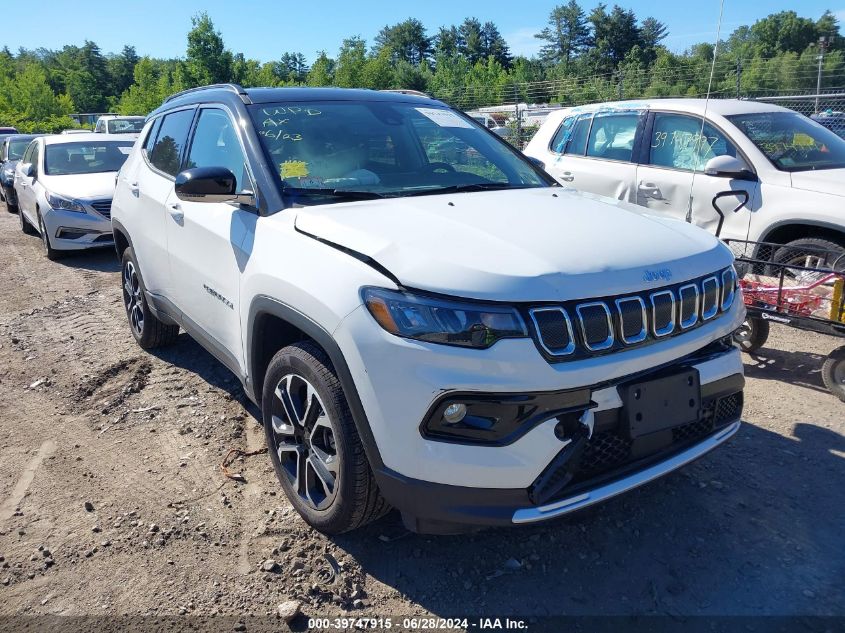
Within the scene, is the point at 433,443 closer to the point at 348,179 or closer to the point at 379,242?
the point at 379,242

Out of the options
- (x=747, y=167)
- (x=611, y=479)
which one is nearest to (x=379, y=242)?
(x=611, y=479)

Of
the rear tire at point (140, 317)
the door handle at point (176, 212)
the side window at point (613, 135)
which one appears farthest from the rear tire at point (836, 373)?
the rear tire at point (140, 317)

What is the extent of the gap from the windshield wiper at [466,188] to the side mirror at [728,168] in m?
2.48

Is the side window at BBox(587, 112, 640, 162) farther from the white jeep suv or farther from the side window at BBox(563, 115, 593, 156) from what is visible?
the white jeep suv

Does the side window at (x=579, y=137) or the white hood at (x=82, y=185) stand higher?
the side window at (x=579, y=137)

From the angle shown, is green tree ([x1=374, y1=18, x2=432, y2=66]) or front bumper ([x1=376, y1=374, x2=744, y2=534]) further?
green tree ([x1=374, y1=18, x2=432, y2=66])

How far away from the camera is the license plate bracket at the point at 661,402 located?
2287mm

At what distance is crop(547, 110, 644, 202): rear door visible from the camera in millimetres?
6234

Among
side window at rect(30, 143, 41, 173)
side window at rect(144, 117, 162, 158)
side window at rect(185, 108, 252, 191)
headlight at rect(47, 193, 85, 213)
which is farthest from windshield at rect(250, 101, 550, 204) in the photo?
side window at rect(30, 143, 41, 173)

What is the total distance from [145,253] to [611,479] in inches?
136

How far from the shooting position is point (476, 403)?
211 centimetres

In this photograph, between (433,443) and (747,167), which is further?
(747,167)

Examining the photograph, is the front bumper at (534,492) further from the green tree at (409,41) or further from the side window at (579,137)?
the green tree at (409,41)

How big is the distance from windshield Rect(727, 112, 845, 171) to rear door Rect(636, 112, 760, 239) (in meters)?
0.23
